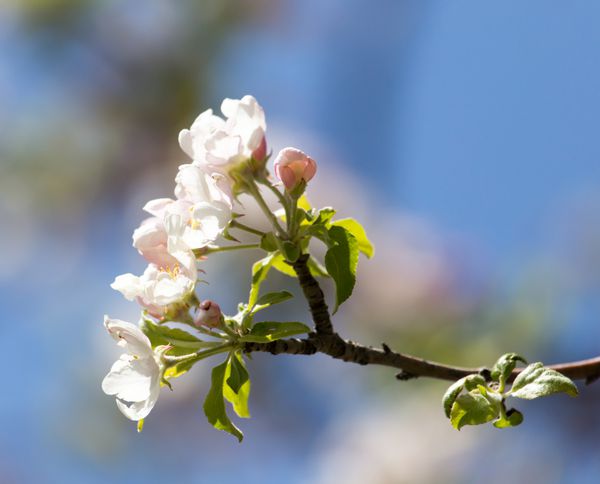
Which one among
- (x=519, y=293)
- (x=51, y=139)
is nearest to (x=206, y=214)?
(x=519, y=293)

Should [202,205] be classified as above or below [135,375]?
above

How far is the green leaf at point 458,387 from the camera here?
749 millimetres

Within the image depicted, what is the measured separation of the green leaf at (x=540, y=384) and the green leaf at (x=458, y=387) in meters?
0.03

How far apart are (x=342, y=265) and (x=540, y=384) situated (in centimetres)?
20

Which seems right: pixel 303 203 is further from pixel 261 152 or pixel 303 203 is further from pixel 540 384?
pixel 540 384

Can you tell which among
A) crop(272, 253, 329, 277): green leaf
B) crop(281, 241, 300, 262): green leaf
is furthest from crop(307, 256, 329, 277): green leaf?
crop(281, 241, 300, 262): green leaf

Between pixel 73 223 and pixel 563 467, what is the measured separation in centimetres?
251

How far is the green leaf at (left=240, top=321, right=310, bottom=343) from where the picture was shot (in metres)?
0.77

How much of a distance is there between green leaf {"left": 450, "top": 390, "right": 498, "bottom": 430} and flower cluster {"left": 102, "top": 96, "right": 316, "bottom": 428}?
7.9 inches

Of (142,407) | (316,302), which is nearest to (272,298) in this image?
(316,302)

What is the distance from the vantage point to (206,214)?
2.57 feet

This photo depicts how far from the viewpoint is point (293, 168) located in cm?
81

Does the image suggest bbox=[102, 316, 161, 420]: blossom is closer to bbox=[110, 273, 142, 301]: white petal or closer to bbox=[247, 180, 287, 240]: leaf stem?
bbox=[110, 273, 142, 301]: white petal

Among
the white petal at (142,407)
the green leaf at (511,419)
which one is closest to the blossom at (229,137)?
the white petal at (142,407)
